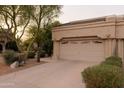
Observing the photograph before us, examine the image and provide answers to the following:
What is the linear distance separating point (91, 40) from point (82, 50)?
4.69 ft

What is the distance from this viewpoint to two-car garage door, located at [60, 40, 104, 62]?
724 inches

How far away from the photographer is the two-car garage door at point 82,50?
60.3ft

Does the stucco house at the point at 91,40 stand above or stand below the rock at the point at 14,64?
above

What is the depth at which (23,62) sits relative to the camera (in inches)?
690

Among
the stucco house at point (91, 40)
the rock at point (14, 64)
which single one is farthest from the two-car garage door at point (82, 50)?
the rock at point (14, 64)

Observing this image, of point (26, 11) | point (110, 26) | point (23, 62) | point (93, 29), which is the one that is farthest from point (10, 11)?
point (110, 26)

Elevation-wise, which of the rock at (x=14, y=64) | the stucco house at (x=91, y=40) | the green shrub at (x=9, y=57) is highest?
the stucco house at (x=91, y=40)

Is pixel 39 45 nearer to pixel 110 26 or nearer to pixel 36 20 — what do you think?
pixel 36 20

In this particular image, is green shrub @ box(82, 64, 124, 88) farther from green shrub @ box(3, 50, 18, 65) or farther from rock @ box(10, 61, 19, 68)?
green shrub @ box(3, 50, 18, 65)

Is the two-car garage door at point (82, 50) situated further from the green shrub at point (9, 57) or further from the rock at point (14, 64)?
the rock at point (14, 64)

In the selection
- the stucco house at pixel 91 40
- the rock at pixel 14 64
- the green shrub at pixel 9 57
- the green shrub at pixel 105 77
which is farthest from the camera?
the stucco house at pixel 91 40

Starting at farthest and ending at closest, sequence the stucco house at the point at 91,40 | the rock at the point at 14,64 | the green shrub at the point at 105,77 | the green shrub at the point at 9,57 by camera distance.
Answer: the stucco house at the point at 91,40 → the green shrub at the point at 9,57 → the rock at the point at 14,64 → the green shrub at the point at 105,77

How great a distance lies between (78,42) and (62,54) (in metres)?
2.59

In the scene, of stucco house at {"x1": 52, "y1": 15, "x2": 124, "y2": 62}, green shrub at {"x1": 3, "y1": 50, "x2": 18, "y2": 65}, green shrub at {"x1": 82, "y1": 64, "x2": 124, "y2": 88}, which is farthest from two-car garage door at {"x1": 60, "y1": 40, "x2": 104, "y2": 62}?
green shrub at {"x1": 82, "y1": 64, "x2": 124, "y2": 88}
